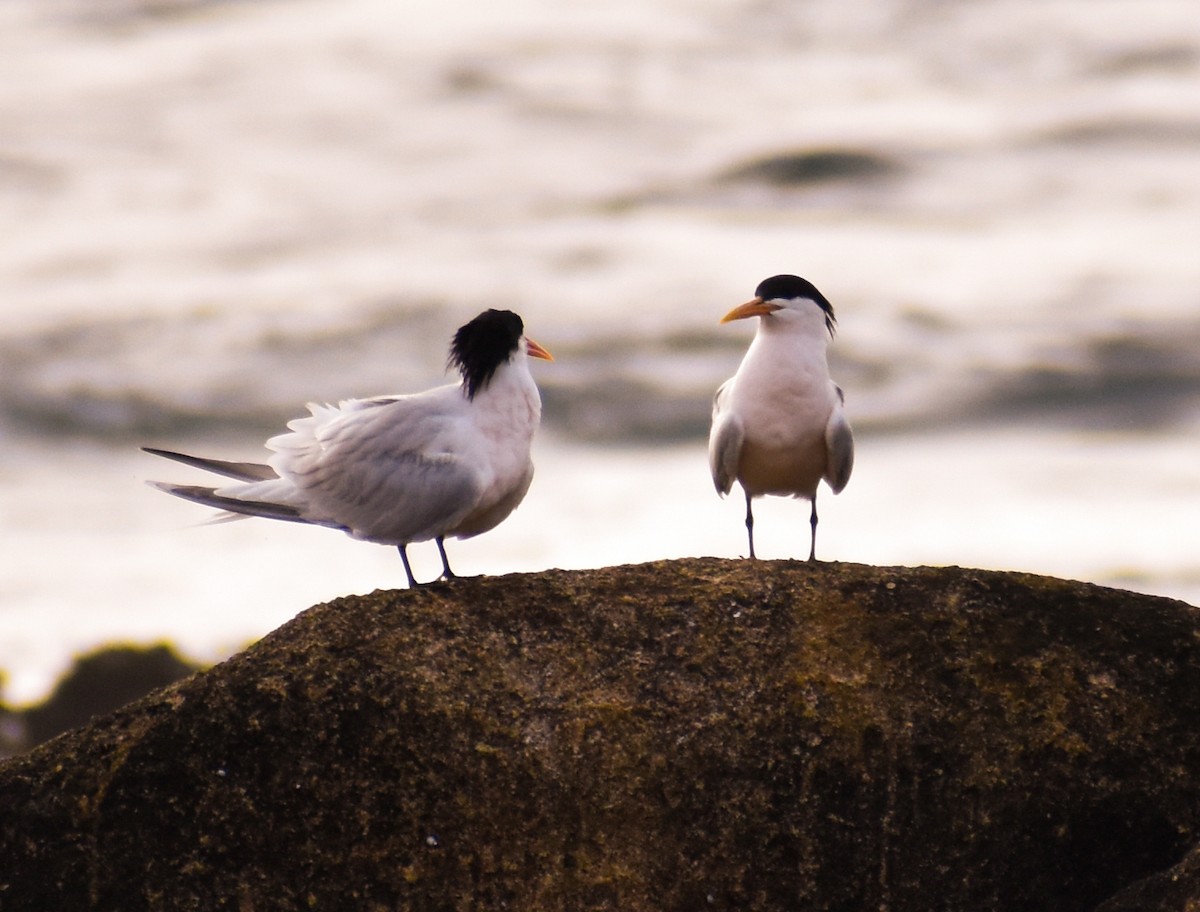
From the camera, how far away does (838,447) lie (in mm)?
9578

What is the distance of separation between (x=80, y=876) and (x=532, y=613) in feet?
6.65

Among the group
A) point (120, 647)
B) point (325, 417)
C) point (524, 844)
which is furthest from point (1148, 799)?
point (120, 647)

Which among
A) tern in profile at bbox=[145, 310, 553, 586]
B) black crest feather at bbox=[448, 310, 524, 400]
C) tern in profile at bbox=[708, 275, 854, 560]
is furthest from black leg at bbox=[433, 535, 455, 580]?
tern in profile at bbox=[708, 275, 854, 560]

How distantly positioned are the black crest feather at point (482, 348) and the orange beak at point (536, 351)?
0.19 m

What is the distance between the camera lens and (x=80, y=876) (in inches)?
244

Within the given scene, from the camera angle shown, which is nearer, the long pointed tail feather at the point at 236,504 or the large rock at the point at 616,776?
the large rock at the point at 616,776

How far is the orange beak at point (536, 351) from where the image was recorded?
8.74 metres

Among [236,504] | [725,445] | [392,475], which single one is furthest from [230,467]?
[725,445]

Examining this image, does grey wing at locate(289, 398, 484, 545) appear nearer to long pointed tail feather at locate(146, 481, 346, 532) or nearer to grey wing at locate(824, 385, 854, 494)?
long pointed tail feather at locate(146, 481, 346, 532)

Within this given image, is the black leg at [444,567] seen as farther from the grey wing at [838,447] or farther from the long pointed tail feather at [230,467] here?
the grey wing at [838,447]

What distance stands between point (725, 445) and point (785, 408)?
0.41 meters

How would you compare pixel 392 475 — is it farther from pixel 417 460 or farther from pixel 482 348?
pixel 482 348

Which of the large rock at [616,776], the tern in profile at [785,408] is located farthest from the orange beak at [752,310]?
the large rock at [616,776]

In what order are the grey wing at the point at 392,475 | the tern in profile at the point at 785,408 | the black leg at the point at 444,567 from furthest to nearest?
the tern in profile at the point at 785,408
the grey wing at the point at 392,475
the black leg at the point at 444,567
